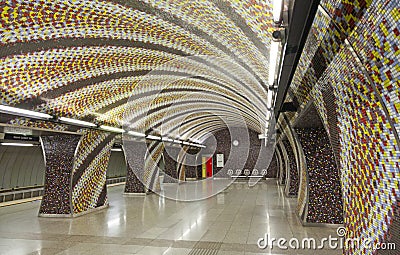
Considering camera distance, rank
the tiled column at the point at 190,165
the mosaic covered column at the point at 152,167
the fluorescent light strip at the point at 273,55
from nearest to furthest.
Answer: the fluorescent light strip at the point at 273,55 < the mosaic covered column at the point at 152,167 < the tiled column at the point at 190,165

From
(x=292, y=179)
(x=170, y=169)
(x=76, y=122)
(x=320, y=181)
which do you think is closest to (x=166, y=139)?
(x=292, y=179)

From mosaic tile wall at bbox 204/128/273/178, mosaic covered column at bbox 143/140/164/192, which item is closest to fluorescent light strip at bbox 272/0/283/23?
mosaic covered column at bbox 143/140/164/192

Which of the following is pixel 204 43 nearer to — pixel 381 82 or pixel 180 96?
pixel 381 82

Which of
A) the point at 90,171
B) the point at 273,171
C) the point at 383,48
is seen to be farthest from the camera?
the point at 273,171

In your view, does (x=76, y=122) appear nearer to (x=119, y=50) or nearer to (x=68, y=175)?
(x=68, y=175)

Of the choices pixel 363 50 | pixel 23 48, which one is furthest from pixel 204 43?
pixel 363 50

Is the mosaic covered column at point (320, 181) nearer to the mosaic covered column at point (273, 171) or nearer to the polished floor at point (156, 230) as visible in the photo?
the polished floor at point (156, 230)

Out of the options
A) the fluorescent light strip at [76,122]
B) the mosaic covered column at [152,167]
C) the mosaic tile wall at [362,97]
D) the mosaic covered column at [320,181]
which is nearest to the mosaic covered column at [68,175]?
the fluorescent light strip at [76,122]

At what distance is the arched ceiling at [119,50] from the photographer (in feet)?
16.8

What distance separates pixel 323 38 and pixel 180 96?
10.6 metres

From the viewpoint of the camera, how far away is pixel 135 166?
771 inches

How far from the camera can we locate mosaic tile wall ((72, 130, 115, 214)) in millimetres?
11977

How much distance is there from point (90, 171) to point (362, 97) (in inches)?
443

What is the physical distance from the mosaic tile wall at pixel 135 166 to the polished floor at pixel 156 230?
16.0ft
